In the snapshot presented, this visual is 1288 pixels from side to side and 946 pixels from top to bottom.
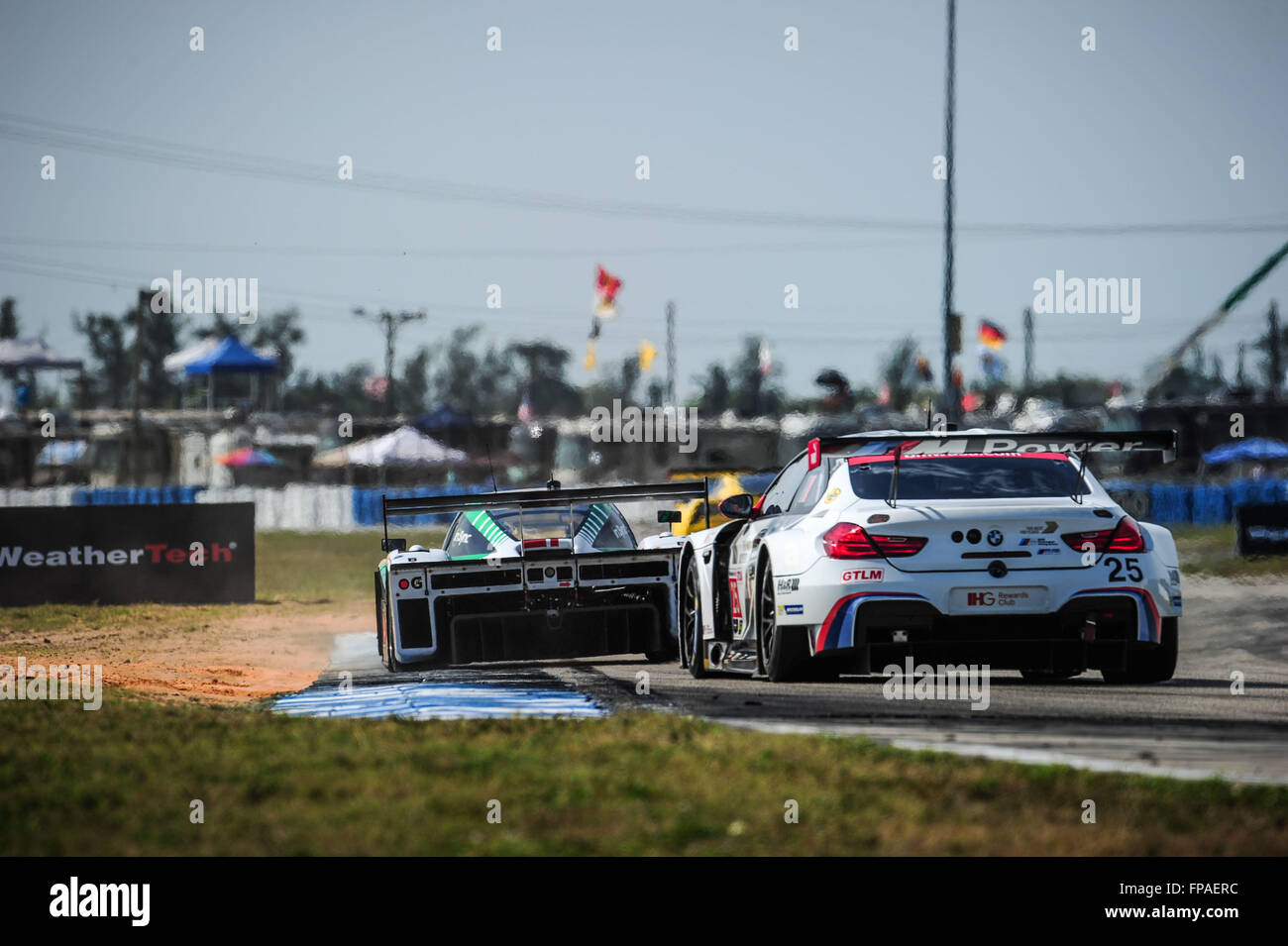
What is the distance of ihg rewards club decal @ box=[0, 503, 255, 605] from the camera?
27062mm

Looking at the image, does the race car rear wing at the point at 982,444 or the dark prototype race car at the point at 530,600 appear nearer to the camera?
the race car rear wing at the point at 982,444

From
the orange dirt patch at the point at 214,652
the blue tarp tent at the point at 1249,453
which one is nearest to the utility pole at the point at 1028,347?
the blue tarp tent at the point at 1249,453

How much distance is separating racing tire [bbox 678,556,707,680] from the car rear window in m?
2.31

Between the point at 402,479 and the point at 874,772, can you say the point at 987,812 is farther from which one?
the point at 402,479

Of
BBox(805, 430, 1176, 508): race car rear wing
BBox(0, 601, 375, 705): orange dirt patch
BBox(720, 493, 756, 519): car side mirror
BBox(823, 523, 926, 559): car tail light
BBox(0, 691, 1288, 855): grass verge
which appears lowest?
BBox(0, 601, 375, 705): orange dirt patch

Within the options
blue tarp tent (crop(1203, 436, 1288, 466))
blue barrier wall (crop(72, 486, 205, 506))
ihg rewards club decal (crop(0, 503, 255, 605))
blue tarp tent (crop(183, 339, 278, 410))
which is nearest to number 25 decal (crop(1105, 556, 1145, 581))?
ihg rewards club decal (crop(0, 503, 255, 605))

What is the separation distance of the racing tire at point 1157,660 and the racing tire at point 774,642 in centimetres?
181

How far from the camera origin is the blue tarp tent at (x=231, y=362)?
88.1m

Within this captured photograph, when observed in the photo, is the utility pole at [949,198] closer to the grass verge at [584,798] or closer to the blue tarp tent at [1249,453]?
the grass verge at [584,798]

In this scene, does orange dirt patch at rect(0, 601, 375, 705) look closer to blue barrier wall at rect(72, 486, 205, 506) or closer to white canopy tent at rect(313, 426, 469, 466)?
blue barrier wall at rect(72, 486, 205, 506)

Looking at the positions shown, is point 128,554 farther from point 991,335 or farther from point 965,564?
point 991,335

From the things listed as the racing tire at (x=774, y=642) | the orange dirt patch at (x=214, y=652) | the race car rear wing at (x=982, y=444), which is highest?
the race car rear wing at (x=982, y=444)
